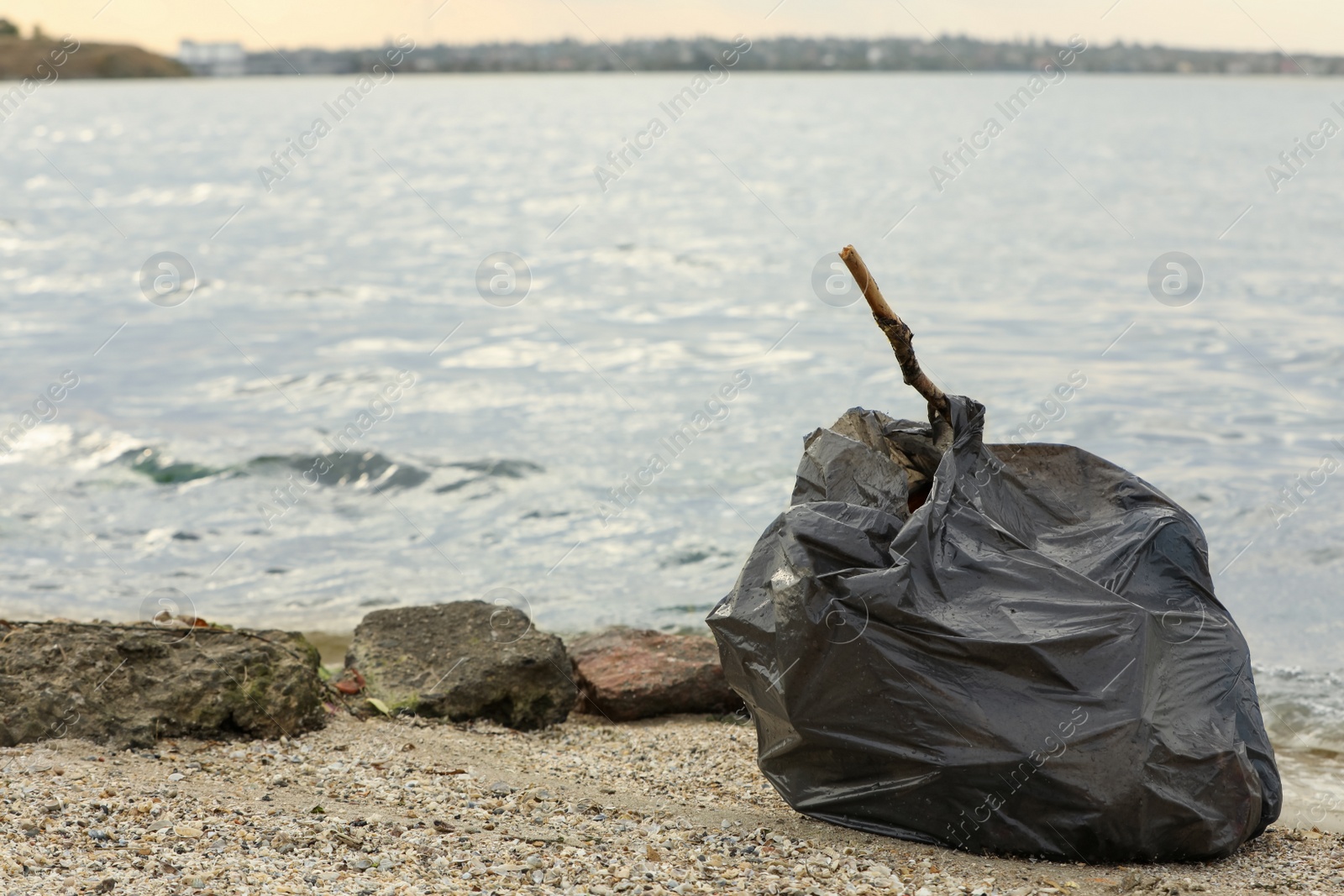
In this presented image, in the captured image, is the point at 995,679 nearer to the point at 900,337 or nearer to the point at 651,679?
the point at 900,337

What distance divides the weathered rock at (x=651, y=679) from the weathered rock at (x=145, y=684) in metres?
1.09

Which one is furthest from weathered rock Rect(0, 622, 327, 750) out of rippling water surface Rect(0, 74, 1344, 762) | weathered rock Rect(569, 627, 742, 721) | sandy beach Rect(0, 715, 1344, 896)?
rippling water surface Rect(0, 74, 1344, 762)

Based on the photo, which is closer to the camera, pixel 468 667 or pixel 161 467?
pixel 468 667

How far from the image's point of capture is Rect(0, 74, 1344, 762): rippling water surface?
6.40 meters

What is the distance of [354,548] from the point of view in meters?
6.77

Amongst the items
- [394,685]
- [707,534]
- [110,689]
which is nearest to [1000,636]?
[394,685]

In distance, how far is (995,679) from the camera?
2791 millimetres

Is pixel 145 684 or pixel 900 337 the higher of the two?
pixel 900 337

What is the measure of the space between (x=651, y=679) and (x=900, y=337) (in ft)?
6.28

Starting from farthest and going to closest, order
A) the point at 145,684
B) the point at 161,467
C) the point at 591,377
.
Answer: the point at 591,377 < the point at 161,467 < the point at 145,684

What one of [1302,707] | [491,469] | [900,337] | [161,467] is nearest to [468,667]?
[900,337]

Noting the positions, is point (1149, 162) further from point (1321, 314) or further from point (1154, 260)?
point (1321, 314)

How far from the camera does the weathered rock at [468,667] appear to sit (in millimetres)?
4234

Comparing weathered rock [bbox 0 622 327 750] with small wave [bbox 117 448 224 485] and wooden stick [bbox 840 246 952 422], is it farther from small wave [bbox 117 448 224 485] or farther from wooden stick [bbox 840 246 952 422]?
small wave [bbox 117 448 224 485]
